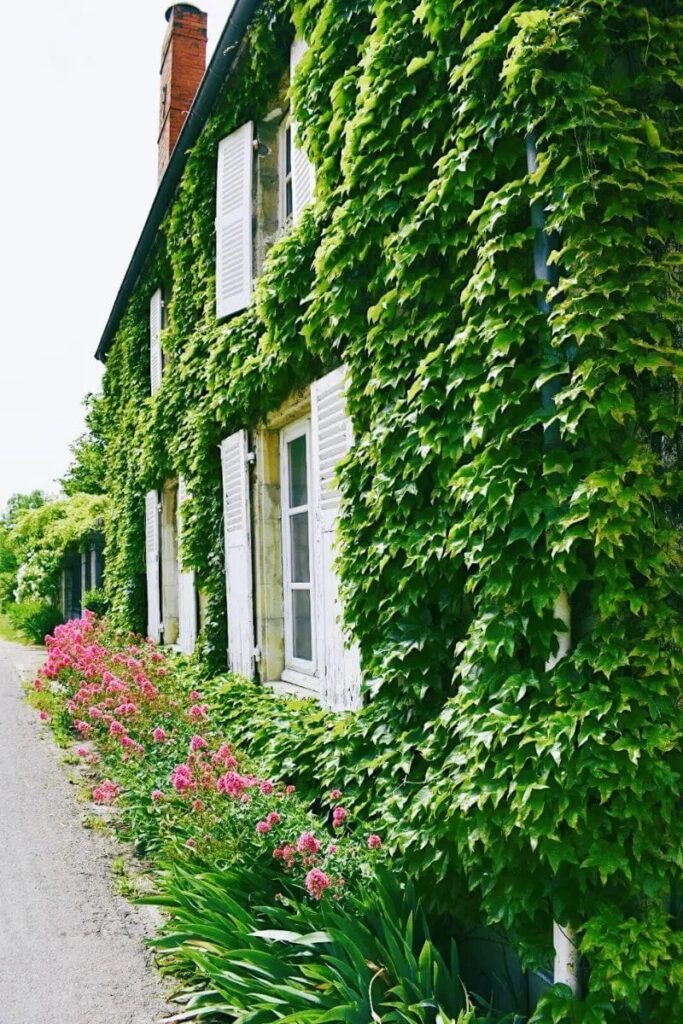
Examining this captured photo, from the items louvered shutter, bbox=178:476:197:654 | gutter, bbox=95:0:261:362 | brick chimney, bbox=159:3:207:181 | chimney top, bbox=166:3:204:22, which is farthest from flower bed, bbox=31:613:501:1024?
chimney top, bbox=166:3:204:22

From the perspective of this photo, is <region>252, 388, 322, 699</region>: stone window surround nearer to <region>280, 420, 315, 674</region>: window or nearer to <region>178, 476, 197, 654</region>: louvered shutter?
<region>280, 420, 315, 674</region>: window

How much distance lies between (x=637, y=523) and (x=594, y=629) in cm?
37

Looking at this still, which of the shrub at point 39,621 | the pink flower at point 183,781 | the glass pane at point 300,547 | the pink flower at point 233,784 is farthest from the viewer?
the shrub at point 39,621

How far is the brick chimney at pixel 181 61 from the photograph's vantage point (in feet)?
39.2

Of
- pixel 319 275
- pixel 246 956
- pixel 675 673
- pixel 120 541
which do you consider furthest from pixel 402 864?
pixel 120 541

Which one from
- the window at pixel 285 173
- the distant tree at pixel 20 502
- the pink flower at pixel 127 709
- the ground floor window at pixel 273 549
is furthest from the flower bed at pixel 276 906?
the distant tree at pixel 20 502

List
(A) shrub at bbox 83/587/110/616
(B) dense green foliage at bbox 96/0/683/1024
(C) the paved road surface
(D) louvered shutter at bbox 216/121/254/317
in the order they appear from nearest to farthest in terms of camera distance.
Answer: (B) dense green foliage at bbox 96/0/683/1024
(C) the paved road surface
(D) louvered shutter at bbox 216/121/254/317
(A) shrub at bbox 83/587/110/616

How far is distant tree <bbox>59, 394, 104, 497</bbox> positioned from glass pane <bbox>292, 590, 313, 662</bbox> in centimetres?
1907

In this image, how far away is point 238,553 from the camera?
21.9 ft

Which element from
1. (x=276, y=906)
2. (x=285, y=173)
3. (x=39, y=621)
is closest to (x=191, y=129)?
(x=285, y=173)

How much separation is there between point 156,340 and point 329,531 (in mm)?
7234

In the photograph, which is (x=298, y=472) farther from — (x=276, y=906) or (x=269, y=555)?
(x=276, y=906)

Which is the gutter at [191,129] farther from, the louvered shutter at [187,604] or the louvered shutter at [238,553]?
the louvered shutter at [187,604]

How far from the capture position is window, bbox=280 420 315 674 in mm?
6133
